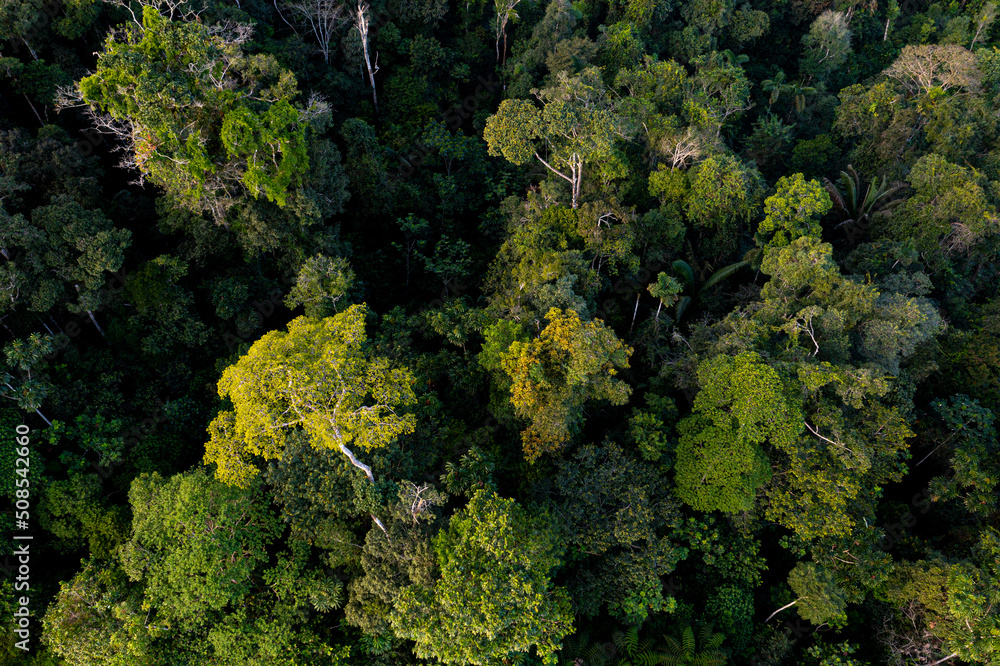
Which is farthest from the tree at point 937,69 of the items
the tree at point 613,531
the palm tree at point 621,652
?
the palm tree at point 621,652

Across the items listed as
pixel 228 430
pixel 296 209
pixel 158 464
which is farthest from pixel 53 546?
pixel 296 209

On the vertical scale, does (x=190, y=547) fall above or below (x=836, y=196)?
below

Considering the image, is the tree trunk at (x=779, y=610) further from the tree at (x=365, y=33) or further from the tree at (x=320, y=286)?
the tree at (x=365, y=33)

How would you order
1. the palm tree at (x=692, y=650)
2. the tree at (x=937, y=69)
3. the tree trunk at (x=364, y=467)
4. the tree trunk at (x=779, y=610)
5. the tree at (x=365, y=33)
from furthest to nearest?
1. the tree at (x=937, y=69)
2. the tree at (x=365, y=33)
3. the tree trunk at (x=779, y=610)
4. the palm tree at (x=692, y=650)
5. the tree trunk at (x=364, y=467)

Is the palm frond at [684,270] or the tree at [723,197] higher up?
the tree at [723,197]

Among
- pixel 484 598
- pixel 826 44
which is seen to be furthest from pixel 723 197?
pixel 826 44

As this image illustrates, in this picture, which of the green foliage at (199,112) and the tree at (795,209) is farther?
the tree at (795,209)

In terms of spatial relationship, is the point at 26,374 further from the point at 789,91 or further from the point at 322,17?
the point at 789,91
